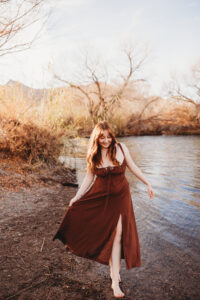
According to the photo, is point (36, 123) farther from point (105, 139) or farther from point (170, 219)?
point (105, 139)

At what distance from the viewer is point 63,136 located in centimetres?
828

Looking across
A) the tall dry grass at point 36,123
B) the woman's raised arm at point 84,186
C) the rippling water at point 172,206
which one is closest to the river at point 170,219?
the rippling water at point 172,206

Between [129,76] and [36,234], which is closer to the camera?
[36,234]

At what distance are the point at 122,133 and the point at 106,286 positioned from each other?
25711 mm

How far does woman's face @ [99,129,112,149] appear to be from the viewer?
8.93 feet

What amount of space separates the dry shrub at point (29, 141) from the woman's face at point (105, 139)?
4.76 m

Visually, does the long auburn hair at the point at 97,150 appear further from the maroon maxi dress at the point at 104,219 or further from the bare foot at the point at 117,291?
the bare foot at the point at 117,291

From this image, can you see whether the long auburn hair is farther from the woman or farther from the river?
the river

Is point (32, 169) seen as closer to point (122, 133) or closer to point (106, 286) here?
point (106, 286)

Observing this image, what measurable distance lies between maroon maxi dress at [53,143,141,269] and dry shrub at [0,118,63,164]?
4779 mm

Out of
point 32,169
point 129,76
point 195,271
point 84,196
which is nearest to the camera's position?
point 84,196

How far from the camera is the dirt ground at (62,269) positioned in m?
2.63

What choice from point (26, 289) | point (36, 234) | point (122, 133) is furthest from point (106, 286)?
point (122, 133)

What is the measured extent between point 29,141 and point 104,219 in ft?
17.1
